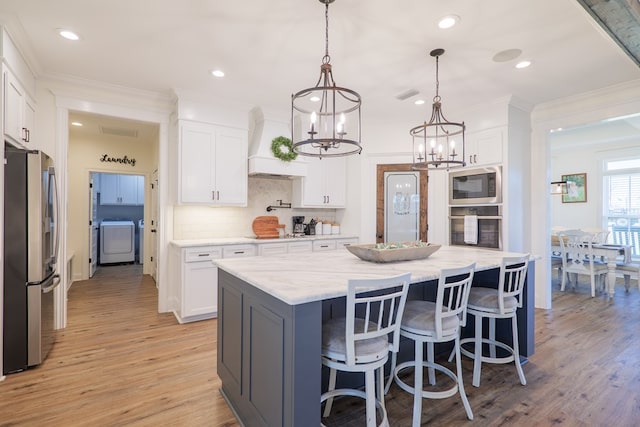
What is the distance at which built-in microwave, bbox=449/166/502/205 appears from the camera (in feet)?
14.0

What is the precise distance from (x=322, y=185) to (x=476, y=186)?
7.37ft

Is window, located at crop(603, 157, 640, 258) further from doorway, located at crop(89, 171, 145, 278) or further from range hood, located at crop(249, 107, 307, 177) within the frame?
doorway, located at crop(89, 171, 145, 278)

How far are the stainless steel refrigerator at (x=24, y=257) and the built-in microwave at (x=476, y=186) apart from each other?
4.80 metres

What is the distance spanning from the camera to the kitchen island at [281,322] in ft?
4.99

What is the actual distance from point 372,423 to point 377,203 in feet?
12.7

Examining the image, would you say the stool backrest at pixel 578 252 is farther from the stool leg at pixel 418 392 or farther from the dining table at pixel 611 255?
the stool leg at pixel 418 392

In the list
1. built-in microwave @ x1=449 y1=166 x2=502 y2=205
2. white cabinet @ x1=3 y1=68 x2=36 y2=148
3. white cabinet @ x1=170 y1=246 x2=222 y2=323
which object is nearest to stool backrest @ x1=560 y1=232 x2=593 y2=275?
built-in microwave @ x1=449 y1=166 x2=502 y2=205

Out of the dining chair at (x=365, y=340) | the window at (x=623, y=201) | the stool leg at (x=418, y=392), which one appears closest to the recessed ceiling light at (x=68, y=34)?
the dining chair at (x=365, y=340)

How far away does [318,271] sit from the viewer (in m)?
2.09

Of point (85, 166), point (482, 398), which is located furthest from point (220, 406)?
point (85, 166)

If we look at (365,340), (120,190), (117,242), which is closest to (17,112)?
(365,340)

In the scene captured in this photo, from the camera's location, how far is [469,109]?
4.56 m

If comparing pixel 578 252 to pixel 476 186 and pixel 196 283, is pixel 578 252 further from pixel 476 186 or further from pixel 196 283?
pixel 196 283

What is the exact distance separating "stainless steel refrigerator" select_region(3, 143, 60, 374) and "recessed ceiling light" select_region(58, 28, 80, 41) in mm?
1022
